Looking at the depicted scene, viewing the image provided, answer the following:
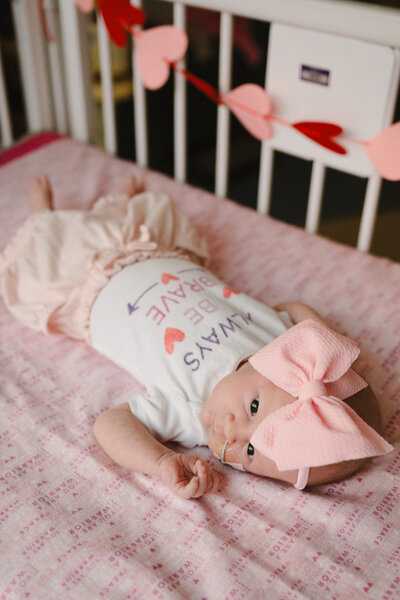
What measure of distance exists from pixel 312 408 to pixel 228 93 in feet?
2.57

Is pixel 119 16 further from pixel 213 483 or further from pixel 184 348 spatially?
pixel 213 483

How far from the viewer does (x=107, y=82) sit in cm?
152

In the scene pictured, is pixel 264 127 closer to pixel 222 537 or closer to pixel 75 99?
pixel 75 99

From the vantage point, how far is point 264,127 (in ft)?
4.13

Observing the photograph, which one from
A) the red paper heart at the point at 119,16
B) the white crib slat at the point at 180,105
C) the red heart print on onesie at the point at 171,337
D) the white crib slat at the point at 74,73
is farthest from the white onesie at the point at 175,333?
the white crib slat at the point at 74,73

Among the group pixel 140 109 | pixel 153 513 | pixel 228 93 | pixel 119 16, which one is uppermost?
pixel 119 16

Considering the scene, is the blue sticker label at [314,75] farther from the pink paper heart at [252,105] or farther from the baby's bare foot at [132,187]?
the baby's bare foot at [132,187]

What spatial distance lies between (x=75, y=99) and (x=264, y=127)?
0.64 m

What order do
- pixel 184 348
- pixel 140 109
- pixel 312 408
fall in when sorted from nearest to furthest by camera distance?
pixel 312 408, pixel 184 348, pixel 140 109

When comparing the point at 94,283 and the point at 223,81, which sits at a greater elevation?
the point at 223,81

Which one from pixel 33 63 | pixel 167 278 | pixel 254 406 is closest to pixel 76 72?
pixel 33 63

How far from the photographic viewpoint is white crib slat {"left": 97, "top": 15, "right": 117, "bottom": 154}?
4.80 ft

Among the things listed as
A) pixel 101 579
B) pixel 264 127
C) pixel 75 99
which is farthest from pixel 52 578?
pixel 75 99

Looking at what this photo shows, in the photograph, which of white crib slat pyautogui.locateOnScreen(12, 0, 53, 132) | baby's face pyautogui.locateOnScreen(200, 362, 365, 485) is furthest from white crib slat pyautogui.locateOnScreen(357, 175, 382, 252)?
white crib slat pyautogui.locateOnScreen(12, 0, 53, 132)
